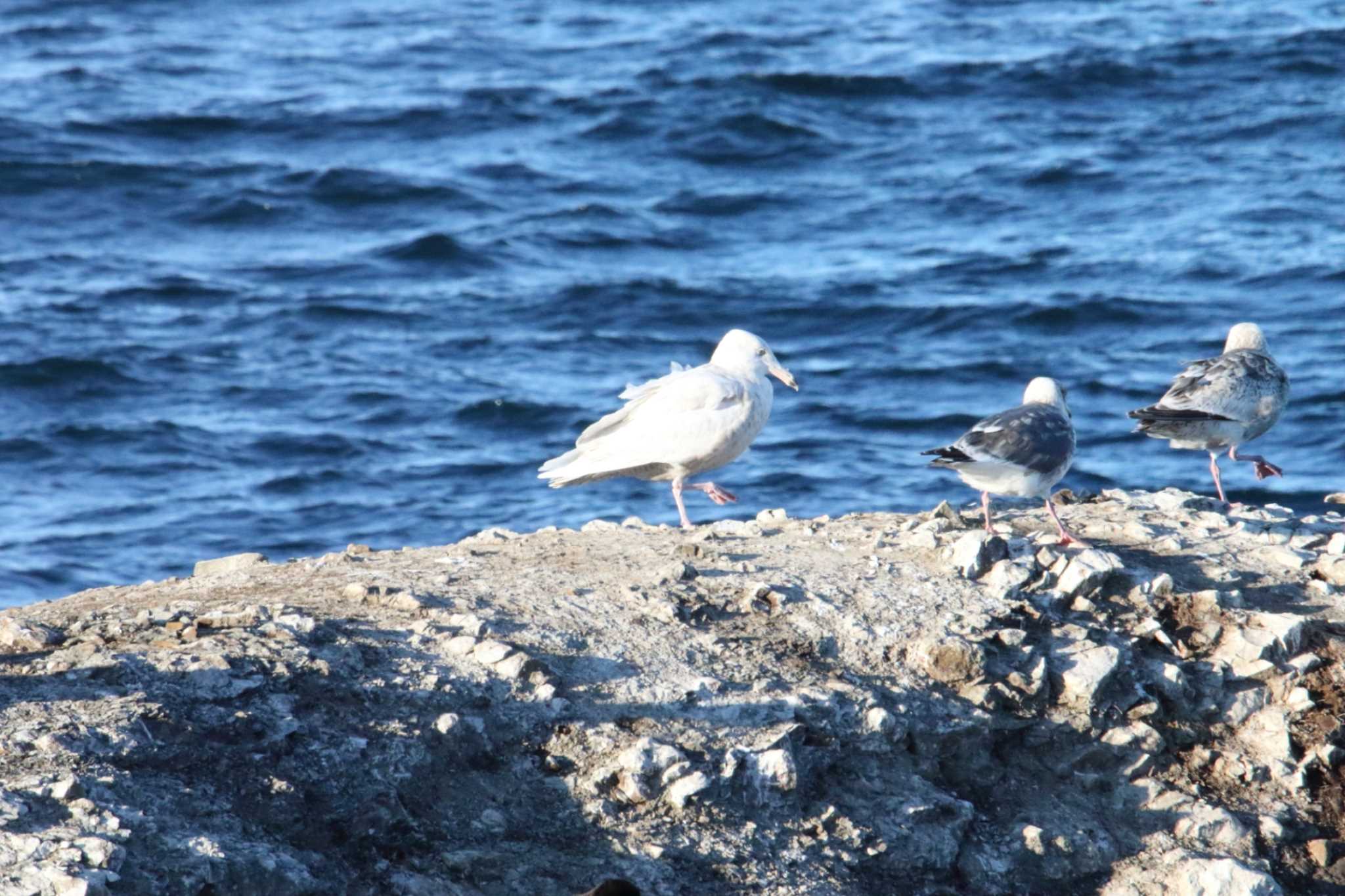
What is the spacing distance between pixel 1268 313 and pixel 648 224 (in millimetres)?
7593

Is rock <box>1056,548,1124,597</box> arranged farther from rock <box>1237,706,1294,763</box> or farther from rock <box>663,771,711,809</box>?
rock <box>663,771,711,809</box>

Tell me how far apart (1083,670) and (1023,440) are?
160 centimetres

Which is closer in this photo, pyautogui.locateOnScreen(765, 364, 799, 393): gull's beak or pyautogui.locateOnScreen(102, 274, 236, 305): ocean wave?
pyautogui.locateOnScreen(765, 364, 799, 393): gull's beak

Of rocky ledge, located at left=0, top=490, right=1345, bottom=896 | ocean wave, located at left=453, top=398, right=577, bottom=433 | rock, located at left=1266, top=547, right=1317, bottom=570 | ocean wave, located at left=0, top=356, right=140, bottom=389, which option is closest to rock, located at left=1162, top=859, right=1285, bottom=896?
rocky ledge, located at left=0, top=490, right=1345, bottom=896

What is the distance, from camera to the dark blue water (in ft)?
49.5

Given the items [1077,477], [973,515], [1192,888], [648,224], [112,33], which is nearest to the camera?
[1192,888]

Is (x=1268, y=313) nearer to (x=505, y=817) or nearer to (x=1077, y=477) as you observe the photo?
(x=1077, y=477)

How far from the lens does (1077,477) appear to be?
571 inches

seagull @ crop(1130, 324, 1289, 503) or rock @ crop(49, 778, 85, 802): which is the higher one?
rock @ crop(49, 778, 85, 802)

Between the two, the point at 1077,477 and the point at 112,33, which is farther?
the point at 112,33

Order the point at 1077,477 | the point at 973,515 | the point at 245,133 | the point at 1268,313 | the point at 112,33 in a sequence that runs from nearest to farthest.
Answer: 1. the point at 973,515
2. the point at 1077,477
3. the point at 1268,313
4. the point at 245,133
5. the point at 112,33

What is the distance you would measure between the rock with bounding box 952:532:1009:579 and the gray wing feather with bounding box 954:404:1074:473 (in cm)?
70

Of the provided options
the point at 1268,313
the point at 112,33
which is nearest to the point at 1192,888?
the point at 1268,313

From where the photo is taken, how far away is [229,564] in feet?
25.4
